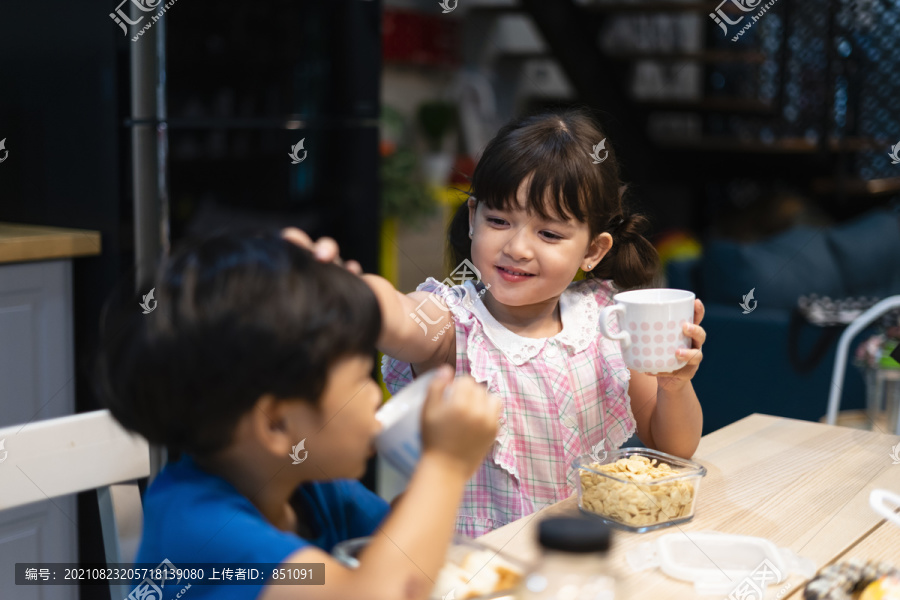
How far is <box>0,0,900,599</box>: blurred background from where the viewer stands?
2023mm

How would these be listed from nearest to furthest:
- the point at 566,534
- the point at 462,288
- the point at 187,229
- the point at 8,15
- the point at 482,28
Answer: the point at 566,534 < the point at 462,288 < the point at 8,15 < the point at 187,229 < the point at 482,28

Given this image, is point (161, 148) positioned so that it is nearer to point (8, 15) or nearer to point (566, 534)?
point (8, 15)

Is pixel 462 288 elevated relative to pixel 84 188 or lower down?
lower down

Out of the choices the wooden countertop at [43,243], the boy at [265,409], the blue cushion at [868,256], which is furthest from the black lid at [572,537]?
the blue cushion at [868,256]

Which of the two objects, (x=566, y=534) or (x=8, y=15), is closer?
(x=566, y=534)

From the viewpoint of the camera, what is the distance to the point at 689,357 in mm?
1000

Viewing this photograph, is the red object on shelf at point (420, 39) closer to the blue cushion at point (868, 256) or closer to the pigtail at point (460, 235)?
the blue cushion at point (868, 256)

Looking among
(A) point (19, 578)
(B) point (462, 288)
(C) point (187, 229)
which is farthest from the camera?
(C) point (187, 229)

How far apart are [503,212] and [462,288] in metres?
0.16

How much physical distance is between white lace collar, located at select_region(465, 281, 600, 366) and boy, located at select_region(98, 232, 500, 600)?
54cm

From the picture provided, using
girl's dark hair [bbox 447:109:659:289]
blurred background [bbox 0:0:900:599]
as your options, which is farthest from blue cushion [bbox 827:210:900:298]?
girl's dark hair [bbox 447:109:659:289]

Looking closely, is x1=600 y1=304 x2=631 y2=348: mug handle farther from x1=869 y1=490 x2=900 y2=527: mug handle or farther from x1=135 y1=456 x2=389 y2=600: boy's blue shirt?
x1=135 y1=456 x2=389 y2=600: boy's blue shirt

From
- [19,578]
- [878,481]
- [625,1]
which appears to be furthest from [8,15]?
[625,1]

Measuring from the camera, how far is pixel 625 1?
4863mm
